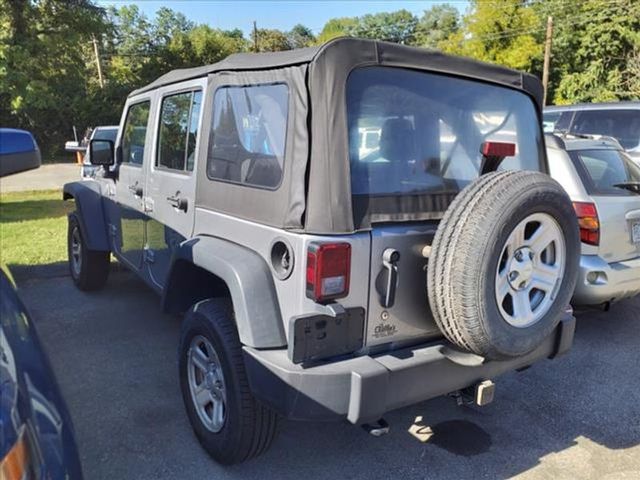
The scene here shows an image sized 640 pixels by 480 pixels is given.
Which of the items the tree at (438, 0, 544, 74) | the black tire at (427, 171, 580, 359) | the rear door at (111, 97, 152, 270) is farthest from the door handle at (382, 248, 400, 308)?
the tree at (438, 0, 544, 74)

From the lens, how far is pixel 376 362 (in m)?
2.37

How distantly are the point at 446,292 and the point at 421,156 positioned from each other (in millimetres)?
729

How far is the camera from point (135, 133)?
4.54 meters

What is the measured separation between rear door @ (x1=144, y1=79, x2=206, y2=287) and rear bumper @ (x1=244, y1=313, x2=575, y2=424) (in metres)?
1.24

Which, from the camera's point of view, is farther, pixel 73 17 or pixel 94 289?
pixel 73 17

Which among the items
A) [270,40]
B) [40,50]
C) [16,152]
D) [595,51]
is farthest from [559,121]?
[270,40]

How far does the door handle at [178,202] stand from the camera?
331 cm

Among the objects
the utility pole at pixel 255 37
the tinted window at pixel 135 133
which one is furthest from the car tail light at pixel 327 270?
the utility pole at pixel 255 37

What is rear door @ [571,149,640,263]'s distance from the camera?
4359 millimetres

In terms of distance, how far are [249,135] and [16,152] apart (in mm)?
1072

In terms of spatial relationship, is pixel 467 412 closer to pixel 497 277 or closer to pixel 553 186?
pixel 497 277

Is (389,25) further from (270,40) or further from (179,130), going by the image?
(179,130)

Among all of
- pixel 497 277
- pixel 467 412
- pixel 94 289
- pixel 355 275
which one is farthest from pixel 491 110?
pixel 94 289

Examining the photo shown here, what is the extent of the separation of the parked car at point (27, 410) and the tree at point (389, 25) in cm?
6136
